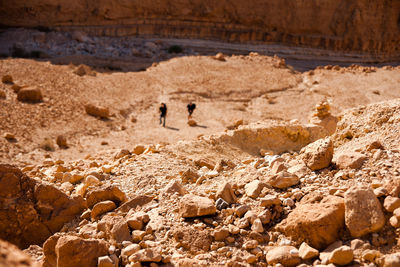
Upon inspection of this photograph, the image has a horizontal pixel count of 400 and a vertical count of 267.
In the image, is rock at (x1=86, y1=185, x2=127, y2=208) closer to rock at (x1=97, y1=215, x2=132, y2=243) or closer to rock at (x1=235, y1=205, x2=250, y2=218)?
rock at (x1=97, y1=215, x2=132, y2=243)

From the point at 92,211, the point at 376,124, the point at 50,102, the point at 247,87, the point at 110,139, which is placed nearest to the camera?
the point at 92,211

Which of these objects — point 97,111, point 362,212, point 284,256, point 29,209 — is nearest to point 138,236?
point 284,256

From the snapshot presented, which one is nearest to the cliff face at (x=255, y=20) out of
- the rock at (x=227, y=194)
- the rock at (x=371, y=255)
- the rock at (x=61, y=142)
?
the rock at (x=61, y=142)

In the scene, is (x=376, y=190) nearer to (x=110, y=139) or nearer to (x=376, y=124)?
(x=376, y=124)

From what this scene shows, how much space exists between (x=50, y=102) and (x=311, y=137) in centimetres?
963

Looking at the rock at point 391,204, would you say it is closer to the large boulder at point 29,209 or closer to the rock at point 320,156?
the rock at point 320,156

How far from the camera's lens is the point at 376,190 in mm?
2814

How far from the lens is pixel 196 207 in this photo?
10.4 ft

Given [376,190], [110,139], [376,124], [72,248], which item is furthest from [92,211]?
[110,139]

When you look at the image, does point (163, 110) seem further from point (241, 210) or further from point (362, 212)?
point (362, 212)

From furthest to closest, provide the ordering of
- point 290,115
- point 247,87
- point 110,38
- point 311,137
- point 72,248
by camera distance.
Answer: point 110,38
point 247,87
point 290,115
point 311,137
point 72,248

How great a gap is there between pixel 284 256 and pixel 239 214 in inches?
24.1

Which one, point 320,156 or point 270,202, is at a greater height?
point 320,156

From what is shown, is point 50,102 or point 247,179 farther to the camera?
point 50,102
